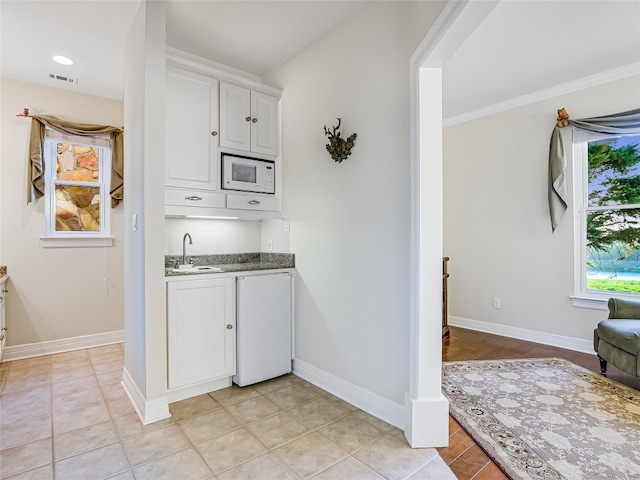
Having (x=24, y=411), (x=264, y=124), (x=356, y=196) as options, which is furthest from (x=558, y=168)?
(x=24, y=411)

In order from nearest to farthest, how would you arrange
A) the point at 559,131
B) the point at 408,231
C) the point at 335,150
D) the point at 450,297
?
the point at 408,231, the point at 335,150, the point at 559,131, the point at 450,297

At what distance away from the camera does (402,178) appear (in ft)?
6.85

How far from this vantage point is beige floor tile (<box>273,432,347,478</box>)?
171 cm

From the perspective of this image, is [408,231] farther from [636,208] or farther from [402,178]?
[636,208]

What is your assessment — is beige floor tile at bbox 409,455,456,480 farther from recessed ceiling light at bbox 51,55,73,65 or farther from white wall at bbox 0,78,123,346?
recessed ceiling light at bbox 51,55,73,65

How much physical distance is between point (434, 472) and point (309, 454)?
24.8 inches

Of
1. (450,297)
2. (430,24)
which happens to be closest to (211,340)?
(430,24)

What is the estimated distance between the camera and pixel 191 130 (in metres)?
2.66

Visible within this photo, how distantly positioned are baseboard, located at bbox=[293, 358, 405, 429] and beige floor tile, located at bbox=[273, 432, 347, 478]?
422 mm

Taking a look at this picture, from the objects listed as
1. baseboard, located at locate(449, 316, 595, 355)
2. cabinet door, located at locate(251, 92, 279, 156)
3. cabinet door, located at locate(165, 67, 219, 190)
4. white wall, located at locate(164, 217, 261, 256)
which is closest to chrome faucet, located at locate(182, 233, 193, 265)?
white wall, located at locate(164, 217, 261, 256)

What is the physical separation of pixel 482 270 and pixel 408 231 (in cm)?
271

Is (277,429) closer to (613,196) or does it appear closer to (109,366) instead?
(109,366)

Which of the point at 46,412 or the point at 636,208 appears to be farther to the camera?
the point at 636,208

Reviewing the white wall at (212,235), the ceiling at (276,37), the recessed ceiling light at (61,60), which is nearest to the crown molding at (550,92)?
the ceiling at (276,37)
